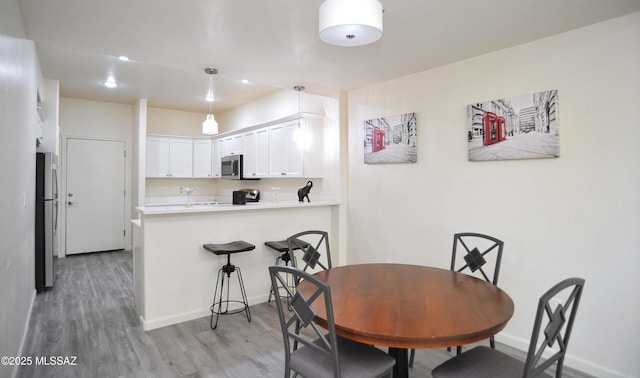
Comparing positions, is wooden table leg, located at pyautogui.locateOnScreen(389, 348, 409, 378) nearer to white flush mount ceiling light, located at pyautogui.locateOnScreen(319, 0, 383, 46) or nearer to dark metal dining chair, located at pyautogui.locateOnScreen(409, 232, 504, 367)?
dark metal dining chair, located at pyautogui.locateOnScreen(409, 232, 504, 367)

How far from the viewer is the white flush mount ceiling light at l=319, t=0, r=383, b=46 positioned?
1.72 m

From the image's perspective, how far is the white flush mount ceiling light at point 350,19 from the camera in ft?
5.65

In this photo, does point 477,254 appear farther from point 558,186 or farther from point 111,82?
point 111,82

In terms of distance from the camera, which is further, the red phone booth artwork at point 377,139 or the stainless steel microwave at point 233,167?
the stainless steel microwave at point 233,167

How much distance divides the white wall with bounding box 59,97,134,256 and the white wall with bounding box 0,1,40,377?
347cm

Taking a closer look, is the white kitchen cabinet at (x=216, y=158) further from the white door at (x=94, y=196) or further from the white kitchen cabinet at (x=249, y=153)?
the white door at (x=94, y=196)

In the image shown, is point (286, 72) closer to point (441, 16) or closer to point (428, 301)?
point (441, 16)

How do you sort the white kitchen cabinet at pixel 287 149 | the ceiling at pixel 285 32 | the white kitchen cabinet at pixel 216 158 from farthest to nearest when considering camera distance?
the white kitchen cabinet at pixel 216 158
the white kitchen cabinet at pixel 287 149
the ceiling at pixel 285 32

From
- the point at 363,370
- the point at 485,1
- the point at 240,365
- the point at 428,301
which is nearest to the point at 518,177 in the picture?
the point at 485,1

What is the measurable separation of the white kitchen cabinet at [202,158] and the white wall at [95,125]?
113cm

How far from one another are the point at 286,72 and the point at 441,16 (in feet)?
5.43

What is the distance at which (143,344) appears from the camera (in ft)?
9.22

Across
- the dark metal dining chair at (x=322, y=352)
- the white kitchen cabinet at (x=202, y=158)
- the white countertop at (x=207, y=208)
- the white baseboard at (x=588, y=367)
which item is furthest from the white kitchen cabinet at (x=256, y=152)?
the white baseboard at (x=588, y=367)

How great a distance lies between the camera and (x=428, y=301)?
179 centimetres
